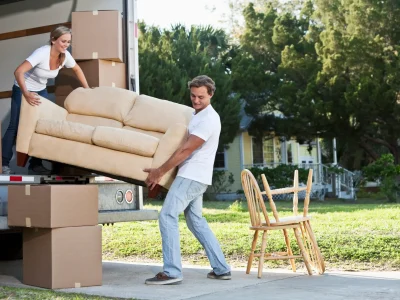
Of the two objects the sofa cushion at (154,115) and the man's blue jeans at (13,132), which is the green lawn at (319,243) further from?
the man's blue jeans at (13,132)

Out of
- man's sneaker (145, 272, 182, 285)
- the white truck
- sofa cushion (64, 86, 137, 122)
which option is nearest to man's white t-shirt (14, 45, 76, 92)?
sofa cushion (64, 86, 137, 122)

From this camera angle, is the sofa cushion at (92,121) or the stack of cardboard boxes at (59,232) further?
the sofa cushion at (92,121)

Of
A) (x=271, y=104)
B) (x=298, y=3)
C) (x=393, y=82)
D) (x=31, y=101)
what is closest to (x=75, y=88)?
(x=31, y=101)

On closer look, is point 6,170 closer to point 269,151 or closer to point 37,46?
point 37,46

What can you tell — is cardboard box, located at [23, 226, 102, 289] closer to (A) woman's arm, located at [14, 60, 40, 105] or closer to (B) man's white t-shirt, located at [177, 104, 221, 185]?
(B) man's white t-shirt, located at [177, 104, 221, 185]

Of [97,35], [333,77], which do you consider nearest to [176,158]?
[97,35]

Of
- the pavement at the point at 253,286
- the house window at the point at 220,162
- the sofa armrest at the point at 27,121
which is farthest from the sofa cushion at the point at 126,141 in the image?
the house window at the point at 220,162

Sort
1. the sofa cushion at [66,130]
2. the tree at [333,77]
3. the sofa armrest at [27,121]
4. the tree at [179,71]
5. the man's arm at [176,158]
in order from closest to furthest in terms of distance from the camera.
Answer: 1. the man's arm at [176,158]
2. the sofa cushion at [66,130]
3. the sofa armrest at [27,121]
4. the tree at [179,71]
5. the tree at [333,77]

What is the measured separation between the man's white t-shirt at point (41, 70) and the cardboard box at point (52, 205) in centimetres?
127

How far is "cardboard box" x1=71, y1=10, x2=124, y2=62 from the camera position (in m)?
7.07

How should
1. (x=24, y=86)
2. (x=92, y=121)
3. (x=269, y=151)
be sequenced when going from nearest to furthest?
(x=24, y=86) < (x=92, y=121) < (x=269, y=151)

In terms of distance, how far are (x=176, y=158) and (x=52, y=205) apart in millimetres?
998

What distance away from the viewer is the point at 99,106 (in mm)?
6832

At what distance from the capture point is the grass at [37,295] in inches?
209
